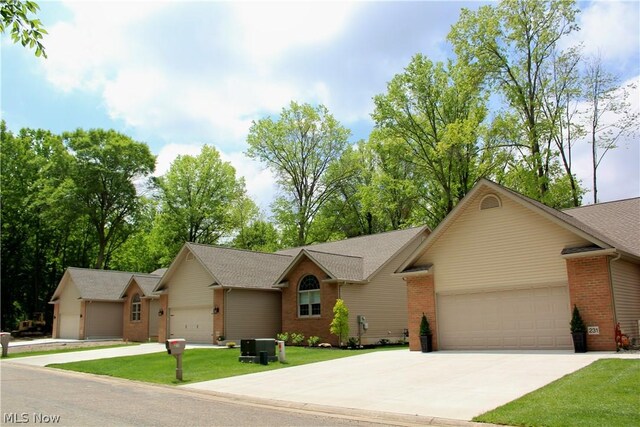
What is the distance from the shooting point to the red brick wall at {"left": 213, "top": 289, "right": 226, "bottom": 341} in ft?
94.4

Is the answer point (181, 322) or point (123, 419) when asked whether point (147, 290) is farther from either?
point (123, 419)

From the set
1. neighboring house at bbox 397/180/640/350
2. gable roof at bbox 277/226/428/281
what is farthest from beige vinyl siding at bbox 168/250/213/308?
neighboring house at bbox 397/180/640/350

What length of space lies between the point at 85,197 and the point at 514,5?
1659 inches

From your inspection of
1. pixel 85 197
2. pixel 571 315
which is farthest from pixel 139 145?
pixel 571 315

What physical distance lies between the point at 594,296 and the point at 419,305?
6.52 m

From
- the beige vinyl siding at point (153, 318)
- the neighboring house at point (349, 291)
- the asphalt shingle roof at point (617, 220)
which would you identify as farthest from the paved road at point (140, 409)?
the beige vinyl siding at point (153, 318)

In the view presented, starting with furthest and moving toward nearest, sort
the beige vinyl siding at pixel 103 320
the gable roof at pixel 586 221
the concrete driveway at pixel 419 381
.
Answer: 1. the beige vinyl siding at pixel 103 320
2. the gable roof at pixel 586 221
3. the concrete driveway at pixel 419 381

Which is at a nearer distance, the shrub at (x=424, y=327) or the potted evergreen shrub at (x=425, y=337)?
the potted evergreen shrub at (x=425, y=337)

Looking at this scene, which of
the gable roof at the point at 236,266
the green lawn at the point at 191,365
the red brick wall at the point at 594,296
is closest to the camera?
the red brick wall at the point at 594,296

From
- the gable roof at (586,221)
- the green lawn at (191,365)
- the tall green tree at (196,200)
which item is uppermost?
the tall green tree at (196,200)

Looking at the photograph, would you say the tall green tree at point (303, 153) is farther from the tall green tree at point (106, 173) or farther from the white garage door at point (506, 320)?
the white garage door at point (506, 320)

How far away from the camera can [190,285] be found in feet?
104

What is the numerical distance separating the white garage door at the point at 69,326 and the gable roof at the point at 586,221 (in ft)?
103

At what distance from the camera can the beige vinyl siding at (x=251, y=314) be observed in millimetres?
29078
